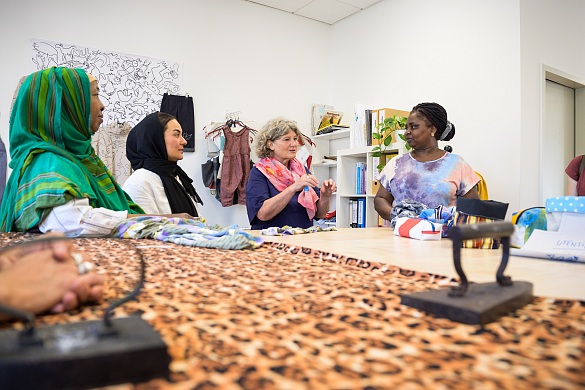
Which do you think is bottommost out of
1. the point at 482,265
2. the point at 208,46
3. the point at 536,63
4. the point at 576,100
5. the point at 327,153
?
the point at 482,265

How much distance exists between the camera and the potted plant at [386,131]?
10.8 ft

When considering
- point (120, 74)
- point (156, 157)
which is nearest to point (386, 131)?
point (156, 157)

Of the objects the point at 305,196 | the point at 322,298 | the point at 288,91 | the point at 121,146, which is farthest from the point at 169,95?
the point at 322,298

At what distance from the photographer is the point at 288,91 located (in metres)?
4.65

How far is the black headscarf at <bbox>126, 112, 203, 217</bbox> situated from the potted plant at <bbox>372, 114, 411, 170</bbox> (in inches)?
64.1

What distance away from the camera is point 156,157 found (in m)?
2.44

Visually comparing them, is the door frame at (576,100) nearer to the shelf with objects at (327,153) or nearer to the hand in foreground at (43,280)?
the shelf with objects at (327,153)

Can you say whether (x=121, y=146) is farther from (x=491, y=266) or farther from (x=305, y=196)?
(x=491, y=266)

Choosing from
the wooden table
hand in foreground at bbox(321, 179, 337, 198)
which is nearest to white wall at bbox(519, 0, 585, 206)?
hand in foreground at bbox(321, 179, 337, 198)

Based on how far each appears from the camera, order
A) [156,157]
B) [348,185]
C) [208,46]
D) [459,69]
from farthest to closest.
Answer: [208,46]
[348,185]
[459,69]
[156,157]

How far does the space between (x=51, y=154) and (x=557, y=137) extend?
3.81 meters

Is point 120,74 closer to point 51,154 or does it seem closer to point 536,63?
point 51,154

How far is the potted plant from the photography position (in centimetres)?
328

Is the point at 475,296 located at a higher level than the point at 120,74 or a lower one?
lower
